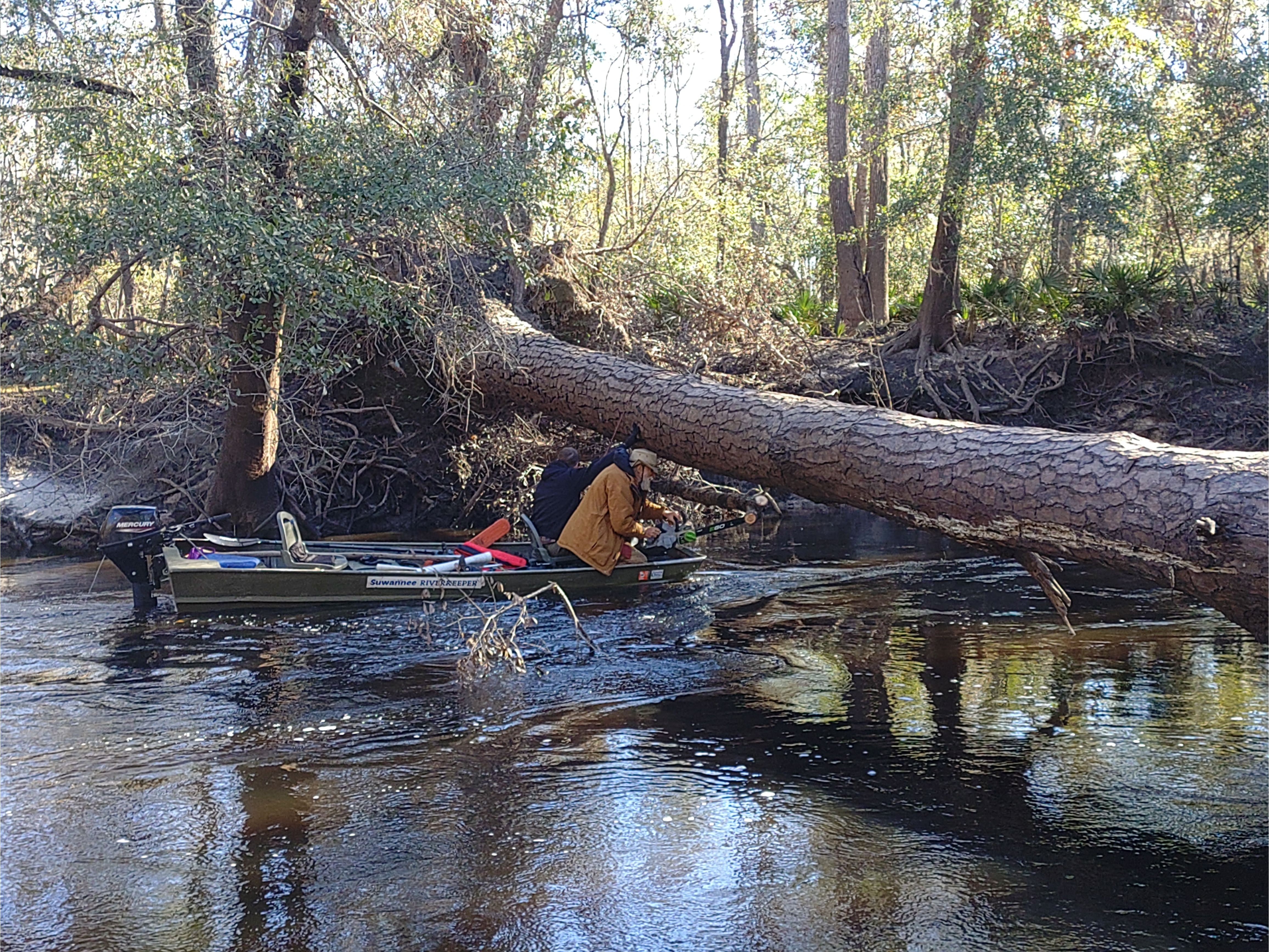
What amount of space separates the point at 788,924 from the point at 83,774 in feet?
12.9

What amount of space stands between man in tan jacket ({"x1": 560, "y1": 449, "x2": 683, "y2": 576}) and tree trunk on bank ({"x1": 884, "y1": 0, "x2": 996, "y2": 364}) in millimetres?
7519

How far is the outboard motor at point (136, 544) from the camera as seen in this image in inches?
394

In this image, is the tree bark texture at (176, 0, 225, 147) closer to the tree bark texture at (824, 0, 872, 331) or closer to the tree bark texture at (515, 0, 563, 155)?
the tree bark texture at (515, 0, 563, 155)

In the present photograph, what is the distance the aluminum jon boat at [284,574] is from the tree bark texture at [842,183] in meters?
11.1

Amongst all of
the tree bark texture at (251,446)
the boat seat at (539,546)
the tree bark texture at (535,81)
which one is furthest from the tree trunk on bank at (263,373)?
the boat seat at (539,546)

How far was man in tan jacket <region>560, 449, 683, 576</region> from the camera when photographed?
34.9 feet

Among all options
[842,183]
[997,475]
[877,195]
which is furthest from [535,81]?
[877,195]

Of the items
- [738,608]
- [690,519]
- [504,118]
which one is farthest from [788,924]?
[690,519]

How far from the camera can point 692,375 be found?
1075 cm

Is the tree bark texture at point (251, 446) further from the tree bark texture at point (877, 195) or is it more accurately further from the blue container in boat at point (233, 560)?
the tree bark texture at point (877, 195)

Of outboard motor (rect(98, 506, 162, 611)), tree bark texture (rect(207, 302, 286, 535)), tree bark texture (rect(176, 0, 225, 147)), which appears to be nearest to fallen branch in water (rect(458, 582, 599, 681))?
outboard motor (rect(98, 506, 162, 611))

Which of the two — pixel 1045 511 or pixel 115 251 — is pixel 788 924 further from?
pixel 115 251

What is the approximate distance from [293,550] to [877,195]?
1505 centimetres

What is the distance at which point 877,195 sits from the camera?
71.3 feet
